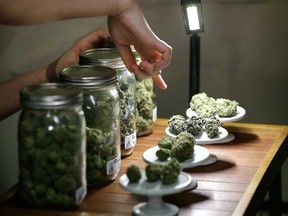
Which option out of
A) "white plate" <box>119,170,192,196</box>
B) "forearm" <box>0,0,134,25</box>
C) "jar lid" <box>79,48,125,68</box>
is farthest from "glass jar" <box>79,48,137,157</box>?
"white plate" <box>119,170,192,196</box>

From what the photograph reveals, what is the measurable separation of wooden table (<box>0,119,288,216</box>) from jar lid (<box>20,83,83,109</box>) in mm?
247

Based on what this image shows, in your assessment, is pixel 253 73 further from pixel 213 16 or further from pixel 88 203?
pixel 88 203

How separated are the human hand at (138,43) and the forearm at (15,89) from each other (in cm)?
33

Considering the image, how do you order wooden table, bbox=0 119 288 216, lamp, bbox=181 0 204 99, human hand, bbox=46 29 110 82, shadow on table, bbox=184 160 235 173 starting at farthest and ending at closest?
lamp, bbox=181 0 204 99
human hand, bbox=46 29 110 82
shadow on table, bbox=184 160 235 173
wooden table, bbox=0 119 288 216

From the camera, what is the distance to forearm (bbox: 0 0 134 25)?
65.7 inches

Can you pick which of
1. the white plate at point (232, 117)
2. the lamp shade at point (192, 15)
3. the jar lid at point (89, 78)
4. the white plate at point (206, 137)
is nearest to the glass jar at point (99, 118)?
the jar lid at point (89, 78)

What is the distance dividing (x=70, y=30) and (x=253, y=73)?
0.84 metres

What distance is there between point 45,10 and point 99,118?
0.98 feet

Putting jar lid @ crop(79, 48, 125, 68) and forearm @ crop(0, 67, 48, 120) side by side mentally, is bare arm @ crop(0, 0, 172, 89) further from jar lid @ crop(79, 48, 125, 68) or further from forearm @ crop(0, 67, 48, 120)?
forearm @ crop(0, 67, 48, 120)

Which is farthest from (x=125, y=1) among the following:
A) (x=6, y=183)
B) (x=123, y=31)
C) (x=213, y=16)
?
(x=6, y=183)

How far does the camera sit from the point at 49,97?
60.1 inches

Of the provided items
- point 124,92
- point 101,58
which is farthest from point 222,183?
point 101,58

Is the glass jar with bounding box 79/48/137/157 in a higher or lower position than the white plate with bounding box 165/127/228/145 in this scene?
higher

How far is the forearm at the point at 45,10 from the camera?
1668 millimetres
